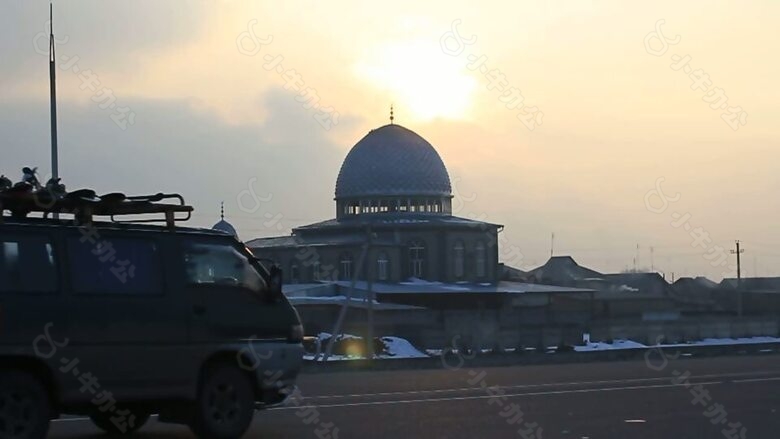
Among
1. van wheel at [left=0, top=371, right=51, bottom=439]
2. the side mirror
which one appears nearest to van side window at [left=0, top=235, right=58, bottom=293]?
van wheel at [left=0, top=371, right=51, bottom=439]

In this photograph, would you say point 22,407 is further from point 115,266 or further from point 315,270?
point 315,270

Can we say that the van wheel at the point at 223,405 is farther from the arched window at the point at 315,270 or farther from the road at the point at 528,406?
the arched window at the point at 315,270

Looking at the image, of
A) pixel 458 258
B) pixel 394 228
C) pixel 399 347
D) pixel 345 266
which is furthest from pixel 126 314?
pixel 458 258

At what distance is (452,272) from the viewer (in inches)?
3172

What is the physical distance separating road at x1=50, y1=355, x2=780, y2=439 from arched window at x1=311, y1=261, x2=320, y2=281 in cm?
5284

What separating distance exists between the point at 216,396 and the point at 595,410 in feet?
18.3

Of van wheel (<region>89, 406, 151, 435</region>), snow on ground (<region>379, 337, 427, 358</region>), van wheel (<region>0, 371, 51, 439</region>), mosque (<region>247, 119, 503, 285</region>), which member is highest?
mosque (<region>247, 119, 503, 285</region>)

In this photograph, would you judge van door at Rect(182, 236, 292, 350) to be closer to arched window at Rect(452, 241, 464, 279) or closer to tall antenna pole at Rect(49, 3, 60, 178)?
tall antenna pole at Rect(49, 3, 60, 178)

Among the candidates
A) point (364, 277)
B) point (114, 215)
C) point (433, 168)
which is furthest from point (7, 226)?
point (433, 168)

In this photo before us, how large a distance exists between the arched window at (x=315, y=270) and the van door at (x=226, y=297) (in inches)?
2546

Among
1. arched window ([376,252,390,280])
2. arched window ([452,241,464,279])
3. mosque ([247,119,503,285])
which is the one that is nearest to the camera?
arched window ([376,252,390,280])

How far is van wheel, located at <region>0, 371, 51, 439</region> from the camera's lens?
11.1 m

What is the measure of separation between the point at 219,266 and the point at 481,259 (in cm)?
6951

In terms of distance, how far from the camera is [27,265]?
11.3 metres
